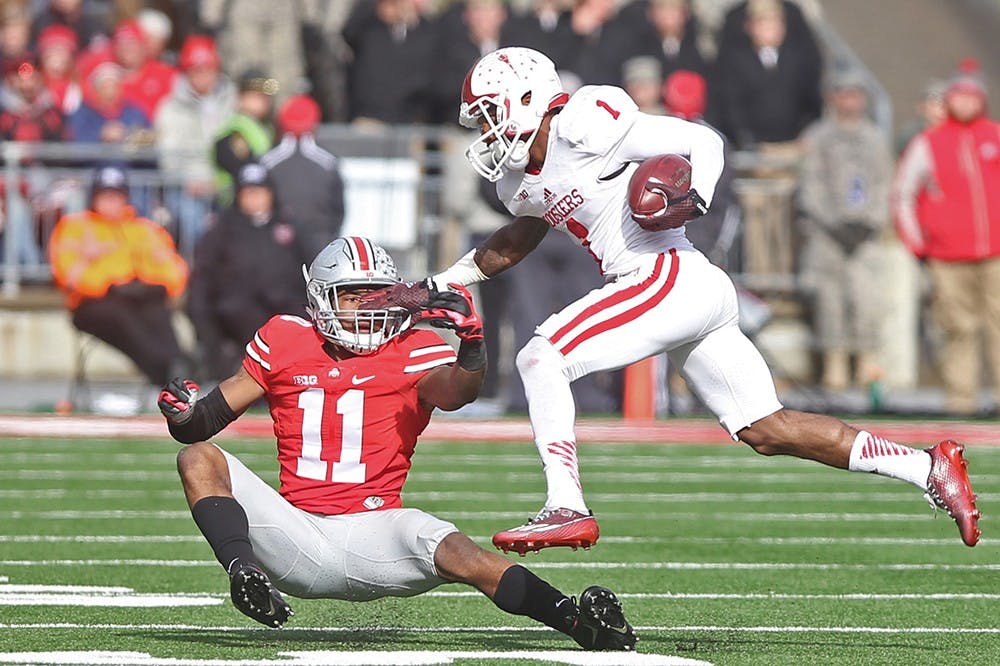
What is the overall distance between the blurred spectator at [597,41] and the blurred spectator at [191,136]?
8.27 feet

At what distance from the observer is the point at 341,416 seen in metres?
6.46

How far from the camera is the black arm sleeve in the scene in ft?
21.2

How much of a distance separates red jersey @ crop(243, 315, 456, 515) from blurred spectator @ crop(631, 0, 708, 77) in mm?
10269

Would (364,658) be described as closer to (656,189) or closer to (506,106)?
(656,189)

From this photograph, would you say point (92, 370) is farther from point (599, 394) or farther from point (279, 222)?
point (599, 394)

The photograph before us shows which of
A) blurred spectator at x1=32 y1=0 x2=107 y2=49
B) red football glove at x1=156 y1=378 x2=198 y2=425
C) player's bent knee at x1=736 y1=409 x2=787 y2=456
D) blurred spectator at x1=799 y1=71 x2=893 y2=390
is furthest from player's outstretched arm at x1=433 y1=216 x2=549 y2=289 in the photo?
blurred spectator at x1=32 y1=0 x2=107 y2=49

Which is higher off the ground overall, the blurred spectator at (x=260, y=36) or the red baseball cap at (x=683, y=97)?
the blurred spectator at (x=260, y=36)

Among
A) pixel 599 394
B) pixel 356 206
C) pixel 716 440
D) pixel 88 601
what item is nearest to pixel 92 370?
pixel 356 206

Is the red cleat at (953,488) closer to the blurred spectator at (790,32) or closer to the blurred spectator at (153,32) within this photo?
the blurred spectator at (790,32)

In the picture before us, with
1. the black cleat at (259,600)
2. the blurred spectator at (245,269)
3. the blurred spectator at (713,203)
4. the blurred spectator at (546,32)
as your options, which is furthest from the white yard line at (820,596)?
the blurred spectator at (546,32)

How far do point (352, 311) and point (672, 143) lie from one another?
4.07 ft

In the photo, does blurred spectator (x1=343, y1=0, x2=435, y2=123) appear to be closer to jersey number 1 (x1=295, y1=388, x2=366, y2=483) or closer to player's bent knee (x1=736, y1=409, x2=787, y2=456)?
player's bent knee (x1=736, y1=409, x2=787, y2=456)

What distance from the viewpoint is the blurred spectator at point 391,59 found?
1688 cm

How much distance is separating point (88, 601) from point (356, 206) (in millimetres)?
9563
